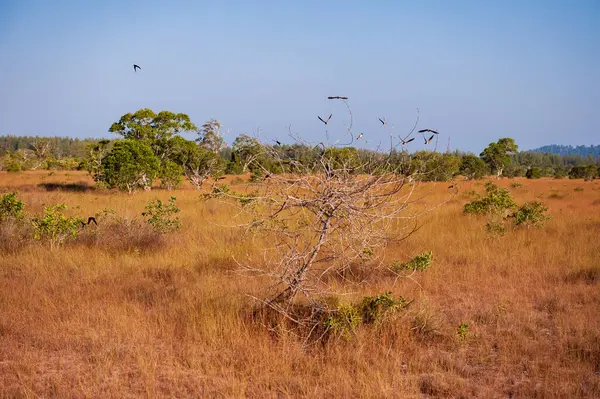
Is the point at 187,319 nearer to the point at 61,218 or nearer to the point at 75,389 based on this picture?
the point at 75,389

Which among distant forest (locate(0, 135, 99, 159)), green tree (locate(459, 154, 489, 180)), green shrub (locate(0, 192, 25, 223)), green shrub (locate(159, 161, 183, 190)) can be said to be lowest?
green shrub (locate(0, 192, 25, 223))

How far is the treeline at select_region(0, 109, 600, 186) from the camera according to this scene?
459 centimetres

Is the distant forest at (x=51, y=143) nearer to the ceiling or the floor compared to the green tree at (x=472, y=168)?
nearer to the ceiling

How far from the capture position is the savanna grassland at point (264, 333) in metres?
3.77

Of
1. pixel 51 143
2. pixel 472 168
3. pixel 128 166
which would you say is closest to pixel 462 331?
pixel 128 166

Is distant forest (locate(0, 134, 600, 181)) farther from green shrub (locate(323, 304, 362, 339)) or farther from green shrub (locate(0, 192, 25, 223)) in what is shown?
green shrub (locate(0, 192, 25, 223))

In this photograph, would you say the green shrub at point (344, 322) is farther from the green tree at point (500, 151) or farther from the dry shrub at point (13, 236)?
the green tree at point (500, 151)

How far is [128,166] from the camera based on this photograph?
65.9 feet

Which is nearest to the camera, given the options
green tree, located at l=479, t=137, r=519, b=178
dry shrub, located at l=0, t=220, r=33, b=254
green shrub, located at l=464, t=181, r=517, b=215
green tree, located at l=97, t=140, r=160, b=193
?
dry shrub, located at l=0, t=220, r=33, b=254

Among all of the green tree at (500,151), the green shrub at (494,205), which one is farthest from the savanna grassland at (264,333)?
the green tree at (500,151)

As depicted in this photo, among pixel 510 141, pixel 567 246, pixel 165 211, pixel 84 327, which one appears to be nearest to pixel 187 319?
pixel 84 327

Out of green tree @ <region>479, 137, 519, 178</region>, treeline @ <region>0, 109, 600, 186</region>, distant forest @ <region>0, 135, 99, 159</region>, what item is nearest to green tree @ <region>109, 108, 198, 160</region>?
treeline @ <region>0, 109, 600, 186</region>

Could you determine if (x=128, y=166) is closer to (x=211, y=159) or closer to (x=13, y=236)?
(x=211, y=159)

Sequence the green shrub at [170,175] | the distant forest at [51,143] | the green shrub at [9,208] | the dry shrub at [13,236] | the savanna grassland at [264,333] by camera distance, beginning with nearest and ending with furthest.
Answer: the savanna grassland at [264,333] < the dry shrub at [13,236] < the green shrub at [9,208] < the green shrub at [170,175] < the distant forest at [51,143]
